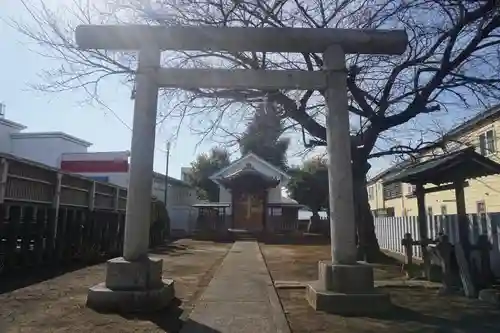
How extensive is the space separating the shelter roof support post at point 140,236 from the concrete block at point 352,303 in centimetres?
253

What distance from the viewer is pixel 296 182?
4088 cm

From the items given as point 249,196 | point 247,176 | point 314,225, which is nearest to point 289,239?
point 249,196

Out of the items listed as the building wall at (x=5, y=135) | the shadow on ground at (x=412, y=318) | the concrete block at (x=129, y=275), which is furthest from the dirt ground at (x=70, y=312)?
the building wall at (x=5, y=135)

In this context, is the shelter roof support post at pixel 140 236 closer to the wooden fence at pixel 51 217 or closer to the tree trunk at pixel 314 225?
the wooden fence at pixel 51 217

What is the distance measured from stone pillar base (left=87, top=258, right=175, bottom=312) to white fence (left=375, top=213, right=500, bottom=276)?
7.46 m

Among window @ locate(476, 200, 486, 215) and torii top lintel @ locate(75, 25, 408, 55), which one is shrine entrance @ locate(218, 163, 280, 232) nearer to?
window @ locate(476, 200, 486, 215)

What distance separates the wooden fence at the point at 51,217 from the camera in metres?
9.37

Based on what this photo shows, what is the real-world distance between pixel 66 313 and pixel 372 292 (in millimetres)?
4621

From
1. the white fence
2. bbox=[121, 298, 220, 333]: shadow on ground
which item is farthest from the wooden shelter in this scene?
bbox=[121, 298, 220, 333]: shadow on ground

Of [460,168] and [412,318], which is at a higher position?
[460,168]

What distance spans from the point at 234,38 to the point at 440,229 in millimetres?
8702

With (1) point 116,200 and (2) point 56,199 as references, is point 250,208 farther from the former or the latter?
(2) point 56,199

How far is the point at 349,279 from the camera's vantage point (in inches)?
267

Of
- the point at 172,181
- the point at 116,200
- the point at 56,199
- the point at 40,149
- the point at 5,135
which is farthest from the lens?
the point at 172,181
